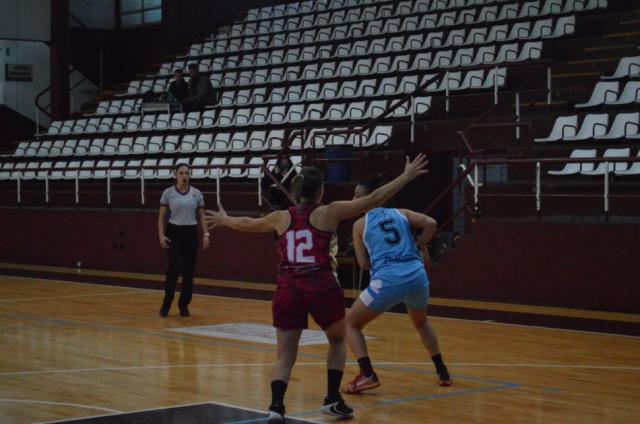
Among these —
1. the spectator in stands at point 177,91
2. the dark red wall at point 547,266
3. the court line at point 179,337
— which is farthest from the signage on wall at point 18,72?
the dark red wall at point 547,266

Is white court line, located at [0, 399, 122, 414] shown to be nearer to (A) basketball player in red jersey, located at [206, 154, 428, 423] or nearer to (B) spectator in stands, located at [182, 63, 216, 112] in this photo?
(A) basketball player in red jersey, located at [206, 154, 428, 423]

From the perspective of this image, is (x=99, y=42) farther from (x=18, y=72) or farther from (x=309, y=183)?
(x=309, y=183)

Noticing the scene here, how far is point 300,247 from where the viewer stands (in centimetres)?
754

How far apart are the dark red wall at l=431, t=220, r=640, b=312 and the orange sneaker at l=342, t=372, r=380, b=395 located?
646 cm

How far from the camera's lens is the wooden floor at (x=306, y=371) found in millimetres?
8234

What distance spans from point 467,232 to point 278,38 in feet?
36.6

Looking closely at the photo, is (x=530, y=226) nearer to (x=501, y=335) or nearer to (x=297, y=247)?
(x=501, y=335)

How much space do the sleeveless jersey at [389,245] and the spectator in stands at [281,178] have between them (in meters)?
8.98

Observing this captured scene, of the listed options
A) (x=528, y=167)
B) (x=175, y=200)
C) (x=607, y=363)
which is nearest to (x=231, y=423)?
(x=607, y=363)

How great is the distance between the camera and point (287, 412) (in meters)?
8.09

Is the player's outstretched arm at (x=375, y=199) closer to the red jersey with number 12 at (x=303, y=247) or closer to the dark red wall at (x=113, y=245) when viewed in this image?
the red jersey with number 12 at (x=303, y=247)

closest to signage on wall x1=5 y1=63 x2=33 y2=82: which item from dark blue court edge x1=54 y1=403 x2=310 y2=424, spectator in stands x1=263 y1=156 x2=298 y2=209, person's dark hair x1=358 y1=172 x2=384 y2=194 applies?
spectator in stands x1=263 y1=156 x2=298 y2=209

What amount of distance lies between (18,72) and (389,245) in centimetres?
2427

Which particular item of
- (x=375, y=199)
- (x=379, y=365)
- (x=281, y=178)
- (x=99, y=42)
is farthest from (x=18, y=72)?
(x=375, y=199)
